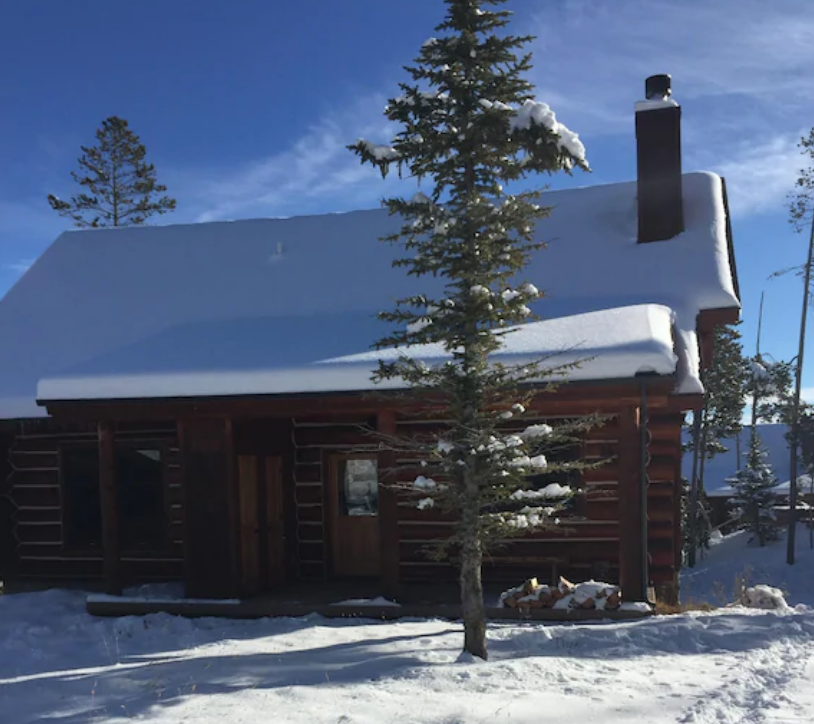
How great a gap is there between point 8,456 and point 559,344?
29.9 feet

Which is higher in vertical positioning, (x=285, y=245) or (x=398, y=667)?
(x=285, y=245)

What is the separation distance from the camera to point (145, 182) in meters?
34.3

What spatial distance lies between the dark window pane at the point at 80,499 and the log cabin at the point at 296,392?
0.11 feet

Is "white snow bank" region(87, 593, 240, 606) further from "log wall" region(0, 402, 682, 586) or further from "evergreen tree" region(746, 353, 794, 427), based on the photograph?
"evergreen tree" region(746, 353, 794, 427)

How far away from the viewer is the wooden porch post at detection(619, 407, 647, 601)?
8.68 meters

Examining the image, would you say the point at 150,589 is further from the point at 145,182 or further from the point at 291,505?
the point at 145,182

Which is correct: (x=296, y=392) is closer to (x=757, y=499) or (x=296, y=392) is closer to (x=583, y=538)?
(x=583, y=538)

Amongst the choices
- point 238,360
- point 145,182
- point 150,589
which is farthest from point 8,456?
point 145,182

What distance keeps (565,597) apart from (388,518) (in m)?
2.17

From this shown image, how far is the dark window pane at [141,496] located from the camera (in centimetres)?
1245

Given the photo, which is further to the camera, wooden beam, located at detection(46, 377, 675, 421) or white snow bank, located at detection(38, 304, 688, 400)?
wooden beam, located at detection(46, 377, 675, 421)

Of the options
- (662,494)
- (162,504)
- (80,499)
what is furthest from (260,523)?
(662,494)

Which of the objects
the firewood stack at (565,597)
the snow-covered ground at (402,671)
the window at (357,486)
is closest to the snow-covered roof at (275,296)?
the window at (357,486)

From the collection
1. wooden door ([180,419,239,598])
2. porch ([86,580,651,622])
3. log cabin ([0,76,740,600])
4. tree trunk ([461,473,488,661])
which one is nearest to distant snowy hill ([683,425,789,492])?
log cabin ([0,76,740,600])
